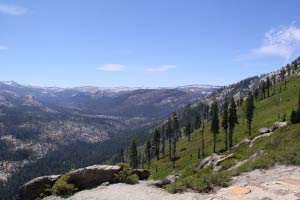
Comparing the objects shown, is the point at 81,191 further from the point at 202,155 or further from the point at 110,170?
the point at 202,155

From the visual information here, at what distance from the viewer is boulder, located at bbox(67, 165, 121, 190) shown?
107 ft

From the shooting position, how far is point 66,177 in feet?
106

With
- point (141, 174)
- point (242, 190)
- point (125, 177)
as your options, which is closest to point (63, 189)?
point (125, 177)

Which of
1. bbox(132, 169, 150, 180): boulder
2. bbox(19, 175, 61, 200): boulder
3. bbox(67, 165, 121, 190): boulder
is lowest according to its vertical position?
bbox(19, 175, 61, 200): boulder

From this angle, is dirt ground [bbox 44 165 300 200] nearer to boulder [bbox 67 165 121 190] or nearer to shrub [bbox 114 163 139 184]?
shrub [bbox 114 163 139 184]

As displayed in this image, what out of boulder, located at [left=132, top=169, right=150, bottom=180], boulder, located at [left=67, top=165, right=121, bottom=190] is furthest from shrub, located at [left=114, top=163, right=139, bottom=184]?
boulder, located at [left=132, top=169, right=150, bottom=180]

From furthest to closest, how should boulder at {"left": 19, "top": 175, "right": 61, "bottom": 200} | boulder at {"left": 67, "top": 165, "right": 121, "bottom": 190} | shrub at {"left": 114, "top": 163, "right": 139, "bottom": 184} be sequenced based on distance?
1. boulder at {"left": 19, "top": 175, "right": 61, "bottom": 200}
2. boulder at {"left": 67, "top": 165, "right": 121, "bottom": 190}
3. shrub at {"left": 114, "top": 163, "right": 139, "bottom": 184}

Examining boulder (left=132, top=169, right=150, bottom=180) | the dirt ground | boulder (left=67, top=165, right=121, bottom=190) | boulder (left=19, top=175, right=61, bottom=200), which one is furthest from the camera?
boulder (left=132, top=169, right=150, bottom=180)

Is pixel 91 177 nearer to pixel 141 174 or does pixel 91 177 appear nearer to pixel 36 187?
pixel 141 174

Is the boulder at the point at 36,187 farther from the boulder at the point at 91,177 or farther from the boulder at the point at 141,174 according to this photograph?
the boulder at the point at 141,174

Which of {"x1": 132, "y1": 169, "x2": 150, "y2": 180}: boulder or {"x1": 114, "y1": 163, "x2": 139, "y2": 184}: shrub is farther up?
{"x1": 114, "y1": 163, "x2": 139, "y2": 184}: shrub

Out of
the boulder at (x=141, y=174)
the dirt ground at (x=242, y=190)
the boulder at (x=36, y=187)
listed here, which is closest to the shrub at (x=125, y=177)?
the dirt ground at (x=242, y=190)

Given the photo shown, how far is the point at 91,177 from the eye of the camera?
3272 cm

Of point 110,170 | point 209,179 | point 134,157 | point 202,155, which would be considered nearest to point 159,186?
point 110,170
